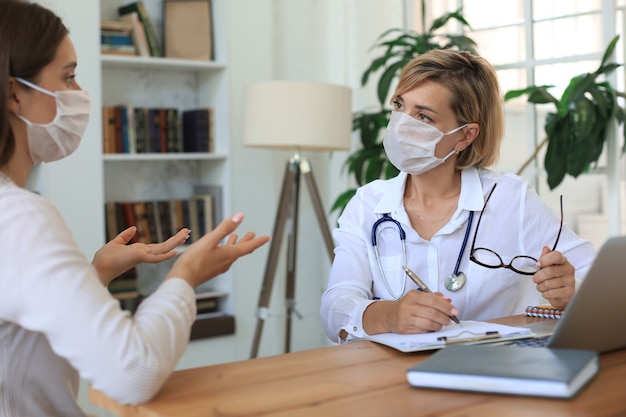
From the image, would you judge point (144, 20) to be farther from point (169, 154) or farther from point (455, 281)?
point (455, 281)

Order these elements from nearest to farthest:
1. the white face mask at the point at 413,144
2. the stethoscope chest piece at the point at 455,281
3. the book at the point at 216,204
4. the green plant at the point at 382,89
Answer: the stethoscope chest piece at the point at 455,281
the white face mask at the point at 413,144
the green plant at the point at 382,89
the book at the point at 216,204

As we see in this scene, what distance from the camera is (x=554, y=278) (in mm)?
1886

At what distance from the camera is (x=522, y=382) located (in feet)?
3.91

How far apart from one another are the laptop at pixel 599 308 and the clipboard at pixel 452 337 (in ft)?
0.54

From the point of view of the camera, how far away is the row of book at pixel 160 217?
3.93 metres

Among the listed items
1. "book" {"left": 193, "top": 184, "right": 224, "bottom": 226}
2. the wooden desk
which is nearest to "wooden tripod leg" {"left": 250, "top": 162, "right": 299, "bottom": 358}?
"book" {"left": 193, "top": 184, "right": 224, "bottom": 226}

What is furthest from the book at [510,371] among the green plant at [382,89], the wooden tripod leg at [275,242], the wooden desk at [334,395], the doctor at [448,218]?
the wooden tripod leg at [275,242]

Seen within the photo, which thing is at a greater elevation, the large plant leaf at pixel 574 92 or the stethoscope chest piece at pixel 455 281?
the large plant leaf at pixel 574 92

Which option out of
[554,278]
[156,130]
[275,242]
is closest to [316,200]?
[275,242]

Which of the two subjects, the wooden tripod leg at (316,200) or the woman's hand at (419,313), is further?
the wooden tripod leg at (316,200)

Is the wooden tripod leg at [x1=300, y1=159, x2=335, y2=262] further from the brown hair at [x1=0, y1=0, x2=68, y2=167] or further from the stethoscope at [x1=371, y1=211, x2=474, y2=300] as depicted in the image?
the brown hair at [x1=0, y1=0, x2=68, y2=167]

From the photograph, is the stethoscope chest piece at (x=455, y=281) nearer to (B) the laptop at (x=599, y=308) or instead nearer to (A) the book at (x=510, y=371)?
(B) the laptop at (x=599, y=308)

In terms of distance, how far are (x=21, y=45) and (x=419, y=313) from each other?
86cm

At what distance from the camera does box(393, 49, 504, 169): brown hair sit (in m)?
2.31
